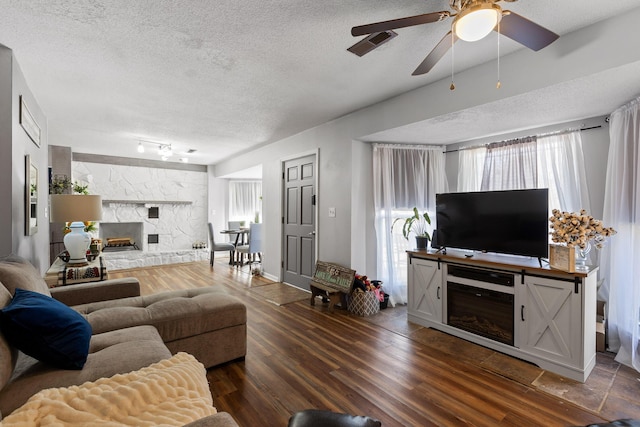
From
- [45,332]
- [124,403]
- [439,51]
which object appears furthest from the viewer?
[439,51]

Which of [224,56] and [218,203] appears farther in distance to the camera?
[218,203]

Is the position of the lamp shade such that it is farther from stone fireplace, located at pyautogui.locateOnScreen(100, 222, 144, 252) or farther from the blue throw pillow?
stone fireplace, located at pyautogui.locateOnScreen(100, 222, 144, 252)

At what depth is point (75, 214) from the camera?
311 cm

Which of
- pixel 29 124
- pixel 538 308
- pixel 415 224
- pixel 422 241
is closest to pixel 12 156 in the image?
pixel 29 124

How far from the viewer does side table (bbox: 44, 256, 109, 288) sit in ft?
9.20

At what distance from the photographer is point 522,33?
1600 mm

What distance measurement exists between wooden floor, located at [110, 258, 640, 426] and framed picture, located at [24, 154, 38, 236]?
2.23 metres

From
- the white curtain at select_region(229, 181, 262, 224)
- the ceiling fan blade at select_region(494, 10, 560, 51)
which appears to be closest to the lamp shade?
the ceiling fan blade at select_region(494, 10, 560, 51)

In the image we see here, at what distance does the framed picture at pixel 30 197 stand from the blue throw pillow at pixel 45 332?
168cm

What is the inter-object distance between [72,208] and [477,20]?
385cm

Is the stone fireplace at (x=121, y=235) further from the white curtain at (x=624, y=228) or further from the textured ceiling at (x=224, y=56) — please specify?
the white curtain at (x=624, y=228)

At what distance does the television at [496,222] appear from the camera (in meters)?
2.58

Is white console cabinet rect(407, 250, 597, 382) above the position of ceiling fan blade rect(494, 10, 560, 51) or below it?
below

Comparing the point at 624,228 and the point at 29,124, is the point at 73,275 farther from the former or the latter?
the point at 624,228
